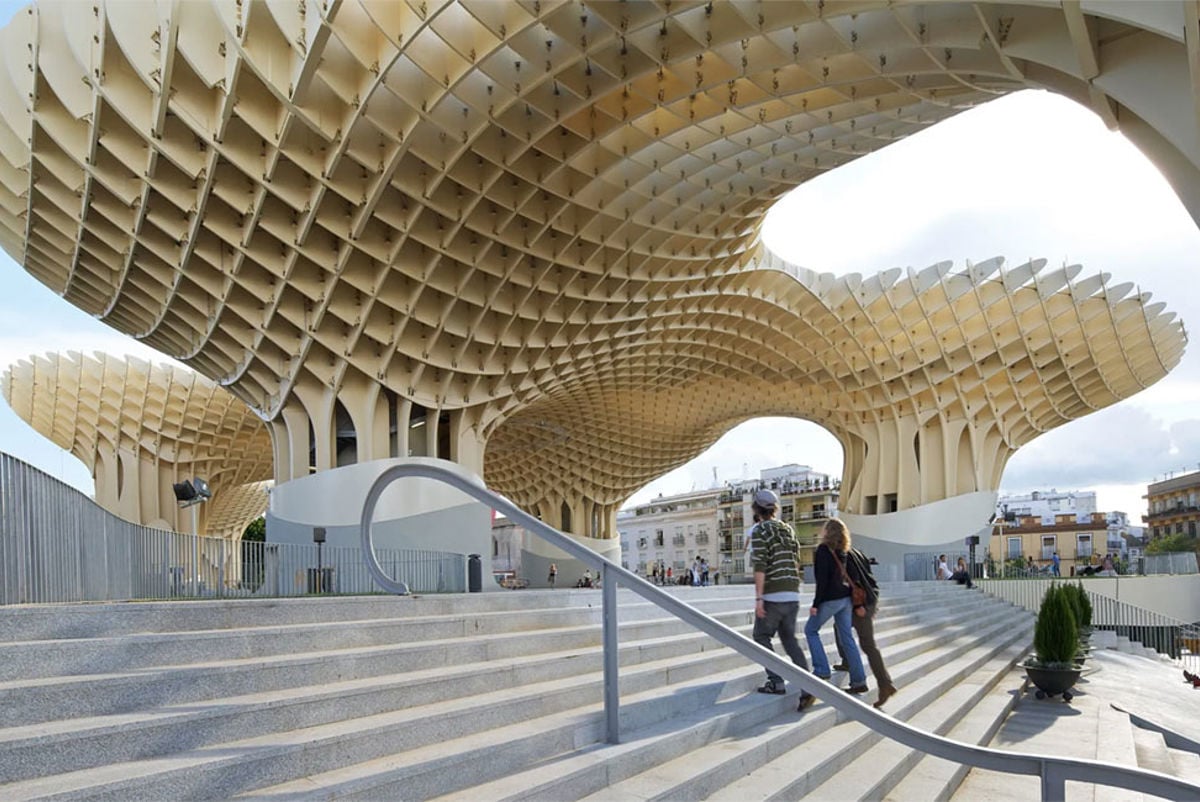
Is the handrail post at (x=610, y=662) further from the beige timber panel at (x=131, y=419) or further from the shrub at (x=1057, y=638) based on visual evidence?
the beige timber panel at (x=131, y=419)

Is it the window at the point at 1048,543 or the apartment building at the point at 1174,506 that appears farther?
the window at the point at 1048,543

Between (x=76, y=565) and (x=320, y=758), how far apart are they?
4256mm

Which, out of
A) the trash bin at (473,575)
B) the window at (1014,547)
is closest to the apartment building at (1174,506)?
the window at (1014,547)

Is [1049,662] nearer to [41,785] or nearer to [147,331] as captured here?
[41,785]

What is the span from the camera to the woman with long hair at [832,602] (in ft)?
23.6

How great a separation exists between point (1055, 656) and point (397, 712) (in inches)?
363

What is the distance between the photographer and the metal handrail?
10.9 ft

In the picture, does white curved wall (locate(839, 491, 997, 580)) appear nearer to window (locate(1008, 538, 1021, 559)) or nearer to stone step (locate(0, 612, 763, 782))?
stone step (locate(0, 612, 763, 782))

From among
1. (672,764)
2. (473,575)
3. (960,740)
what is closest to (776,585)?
(672,764)

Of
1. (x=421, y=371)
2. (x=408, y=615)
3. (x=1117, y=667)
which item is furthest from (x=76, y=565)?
(x=421, y=371)

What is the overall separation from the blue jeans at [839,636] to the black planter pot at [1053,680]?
4753 mm

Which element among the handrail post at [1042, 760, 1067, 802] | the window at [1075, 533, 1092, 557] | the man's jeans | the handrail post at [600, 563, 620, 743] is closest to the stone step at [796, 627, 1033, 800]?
the man's jeans

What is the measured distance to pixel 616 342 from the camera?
32562 mm

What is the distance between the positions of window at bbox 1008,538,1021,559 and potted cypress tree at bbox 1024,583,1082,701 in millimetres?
95140
